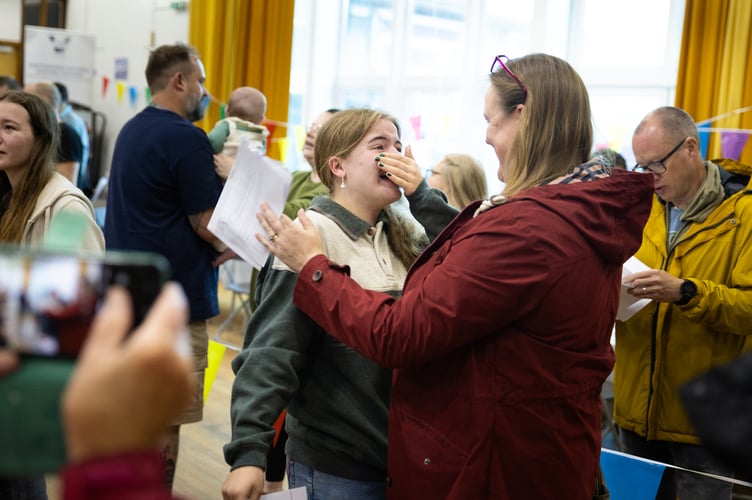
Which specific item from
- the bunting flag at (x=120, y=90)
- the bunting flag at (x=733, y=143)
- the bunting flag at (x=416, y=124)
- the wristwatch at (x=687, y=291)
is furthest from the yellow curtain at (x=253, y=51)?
the wristwatch at (x=687, y=291)

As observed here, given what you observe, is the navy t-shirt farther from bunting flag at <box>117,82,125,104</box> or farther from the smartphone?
bunting flag at <box>117,82,125,104</box>

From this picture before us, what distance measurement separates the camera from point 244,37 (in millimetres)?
7023

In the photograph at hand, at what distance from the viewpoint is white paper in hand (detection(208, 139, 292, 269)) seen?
1712mm

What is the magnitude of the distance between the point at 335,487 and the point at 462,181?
1.88 meters

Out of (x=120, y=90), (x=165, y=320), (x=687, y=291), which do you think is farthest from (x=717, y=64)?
(x=120, y=90)

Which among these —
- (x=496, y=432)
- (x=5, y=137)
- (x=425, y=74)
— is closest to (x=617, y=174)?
(x=496, y=432)

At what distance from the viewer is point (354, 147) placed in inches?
71.1

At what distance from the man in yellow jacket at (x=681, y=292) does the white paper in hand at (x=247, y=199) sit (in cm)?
113

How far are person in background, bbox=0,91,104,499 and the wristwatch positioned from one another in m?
1.68

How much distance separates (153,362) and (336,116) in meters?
1.38

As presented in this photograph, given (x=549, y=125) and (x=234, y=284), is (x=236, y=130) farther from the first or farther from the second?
(x=234, y=284)

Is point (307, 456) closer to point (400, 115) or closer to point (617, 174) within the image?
point (617, 174)

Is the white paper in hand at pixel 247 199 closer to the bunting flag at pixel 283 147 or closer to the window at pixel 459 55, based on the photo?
the window at pixel 459 55

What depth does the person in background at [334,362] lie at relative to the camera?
1.50m
